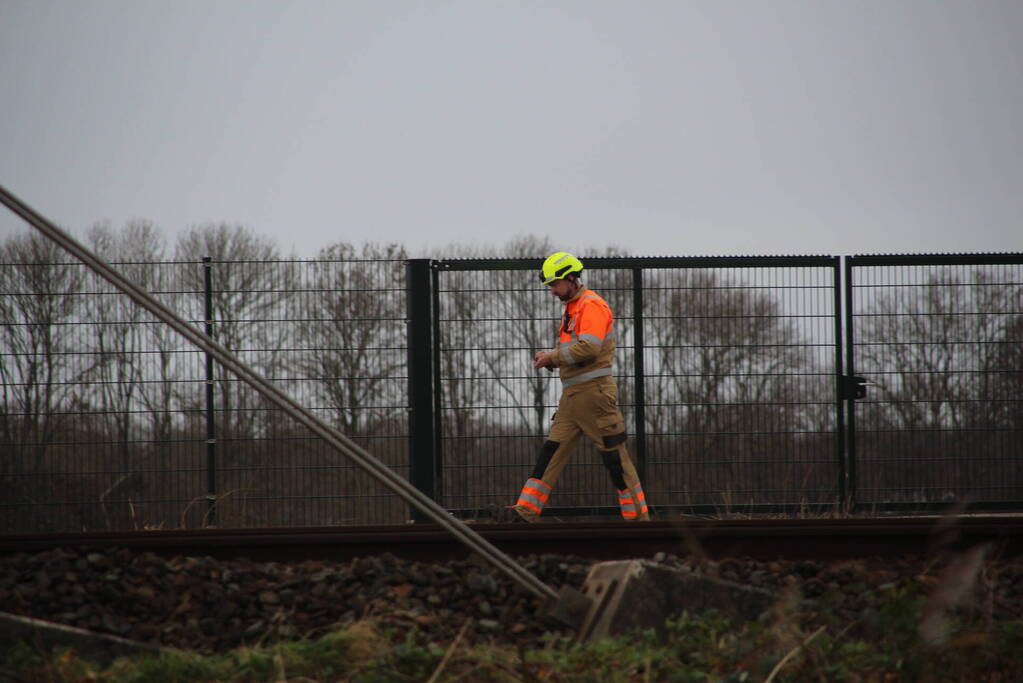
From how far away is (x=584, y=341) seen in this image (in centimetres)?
891

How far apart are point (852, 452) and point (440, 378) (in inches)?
170

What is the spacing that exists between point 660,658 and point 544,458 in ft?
15.4

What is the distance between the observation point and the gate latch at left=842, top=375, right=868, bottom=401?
431 inches

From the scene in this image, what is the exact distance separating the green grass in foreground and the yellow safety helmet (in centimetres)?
483

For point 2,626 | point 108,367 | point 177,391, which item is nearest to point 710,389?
point 177,391

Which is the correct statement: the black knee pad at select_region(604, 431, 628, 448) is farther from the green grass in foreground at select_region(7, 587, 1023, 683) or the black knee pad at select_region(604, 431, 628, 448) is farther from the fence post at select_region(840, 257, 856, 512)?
the green grass in foreground at select_region(7, 587, 1023, 683)

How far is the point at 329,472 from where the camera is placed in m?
10.6

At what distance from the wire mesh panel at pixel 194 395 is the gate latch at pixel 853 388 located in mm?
4559

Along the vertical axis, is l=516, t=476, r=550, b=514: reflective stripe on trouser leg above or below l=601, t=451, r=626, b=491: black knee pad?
below

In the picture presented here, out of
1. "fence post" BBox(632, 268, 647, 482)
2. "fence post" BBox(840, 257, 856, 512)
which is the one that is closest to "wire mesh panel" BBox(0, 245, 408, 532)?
"fence post" BBox(632, 268, 647, 482)

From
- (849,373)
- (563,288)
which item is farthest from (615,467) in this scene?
(849,373)

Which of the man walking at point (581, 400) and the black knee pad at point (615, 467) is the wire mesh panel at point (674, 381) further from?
the black knee pad at point (615, 467)

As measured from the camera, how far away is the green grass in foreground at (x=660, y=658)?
157 inches

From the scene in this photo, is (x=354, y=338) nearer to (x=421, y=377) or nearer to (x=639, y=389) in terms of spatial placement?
(x=421, y=377)
